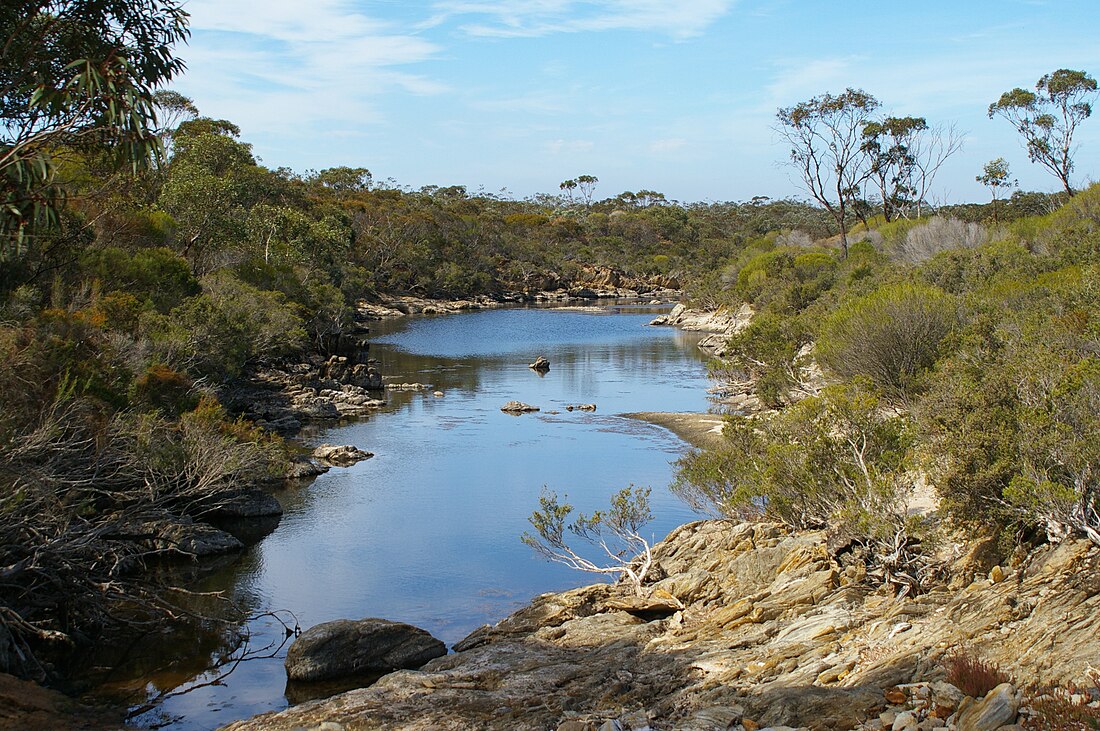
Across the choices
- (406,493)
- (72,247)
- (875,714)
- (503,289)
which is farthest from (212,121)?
(875,714)

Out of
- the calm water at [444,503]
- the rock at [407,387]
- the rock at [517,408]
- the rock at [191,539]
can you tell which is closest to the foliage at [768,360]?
the calm water at [444,503]

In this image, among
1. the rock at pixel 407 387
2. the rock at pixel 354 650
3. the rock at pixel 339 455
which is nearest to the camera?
the rock at pixel 354 650

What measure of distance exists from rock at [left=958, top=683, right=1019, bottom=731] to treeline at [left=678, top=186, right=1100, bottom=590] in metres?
3.98

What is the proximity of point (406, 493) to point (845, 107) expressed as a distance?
50.6 m

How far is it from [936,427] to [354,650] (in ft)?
35.2

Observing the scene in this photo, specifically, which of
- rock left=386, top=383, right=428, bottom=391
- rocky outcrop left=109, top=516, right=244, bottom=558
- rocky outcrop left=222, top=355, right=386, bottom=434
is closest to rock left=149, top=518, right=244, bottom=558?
rocky outcrop left=109, top=516, right=244, bottom=558

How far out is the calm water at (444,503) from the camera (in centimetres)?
1945

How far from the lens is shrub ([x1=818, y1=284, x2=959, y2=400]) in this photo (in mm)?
28734

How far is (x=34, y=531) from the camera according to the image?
51.0 ft

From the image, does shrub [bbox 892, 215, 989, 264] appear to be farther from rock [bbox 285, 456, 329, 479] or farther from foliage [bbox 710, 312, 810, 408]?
rock [bbox 285, 456, 329, 479]

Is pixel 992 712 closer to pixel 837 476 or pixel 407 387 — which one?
pixel 837 476

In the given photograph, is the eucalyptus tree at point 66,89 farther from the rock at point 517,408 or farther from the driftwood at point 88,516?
the rock at point 517,408

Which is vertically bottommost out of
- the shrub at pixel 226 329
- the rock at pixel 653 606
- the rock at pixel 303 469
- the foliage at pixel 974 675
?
the rock at pixel 653 606

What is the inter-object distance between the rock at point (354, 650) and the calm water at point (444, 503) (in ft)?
1.95
